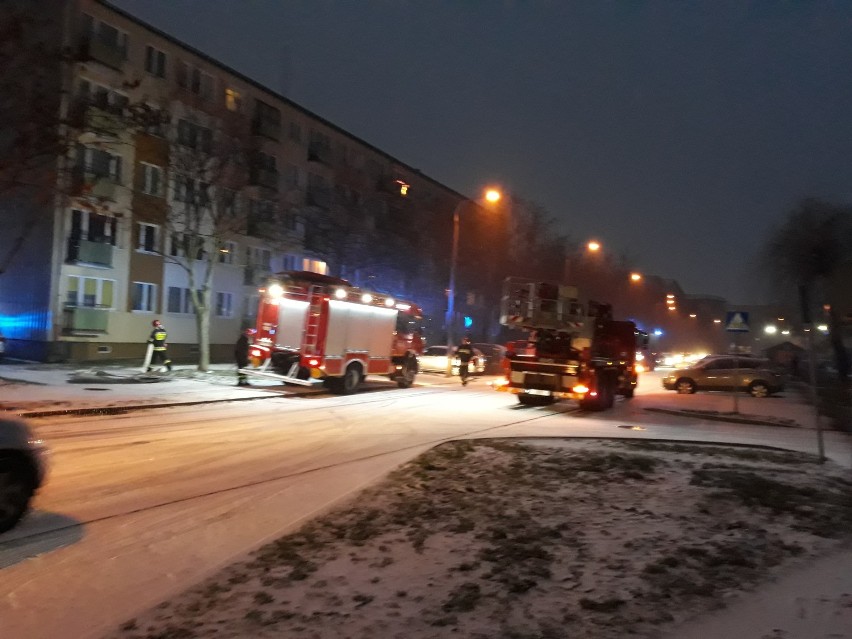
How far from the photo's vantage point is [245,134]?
2755 centimetres

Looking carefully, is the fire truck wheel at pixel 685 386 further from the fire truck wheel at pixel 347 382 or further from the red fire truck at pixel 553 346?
the fire truck wheel at pixel 347 382

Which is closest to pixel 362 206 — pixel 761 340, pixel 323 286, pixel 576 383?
pixel 323 286

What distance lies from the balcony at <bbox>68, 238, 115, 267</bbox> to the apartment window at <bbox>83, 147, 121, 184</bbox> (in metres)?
2.80

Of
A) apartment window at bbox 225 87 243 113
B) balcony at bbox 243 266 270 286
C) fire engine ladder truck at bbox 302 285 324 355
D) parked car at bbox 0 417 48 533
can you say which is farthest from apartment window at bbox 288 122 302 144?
parked car at bbox 0 417 48 533

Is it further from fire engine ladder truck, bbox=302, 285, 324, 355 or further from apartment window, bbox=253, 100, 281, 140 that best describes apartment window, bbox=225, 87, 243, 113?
fire engine ladder truck, bbox=302, 285, 324, 355

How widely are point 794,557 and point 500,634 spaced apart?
3.03 meters

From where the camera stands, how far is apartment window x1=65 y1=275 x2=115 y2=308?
97.0 feet

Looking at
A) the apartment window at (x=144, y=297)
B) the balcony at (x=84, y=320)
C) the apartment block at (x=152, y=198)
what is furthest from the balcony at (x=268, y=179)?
the balcony at (x=84, y=320)

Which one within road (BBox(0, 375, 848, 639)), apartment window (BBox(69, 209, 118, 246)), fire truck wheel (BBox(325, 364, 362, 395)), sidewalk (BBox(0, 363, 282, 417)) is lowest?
road (BBox(0, 375, 848, 639))

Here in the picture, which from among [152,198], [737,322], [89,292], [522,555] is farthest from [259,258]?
[522,555]

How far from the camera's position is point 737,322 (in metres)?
19.7

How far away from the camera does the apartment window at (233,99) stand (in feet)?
124

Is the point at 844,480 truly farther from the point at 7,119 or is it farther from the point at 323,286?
the point at 7,119

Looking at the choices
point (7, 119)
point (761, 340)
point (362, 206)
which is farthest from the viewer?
point (761, 340)
